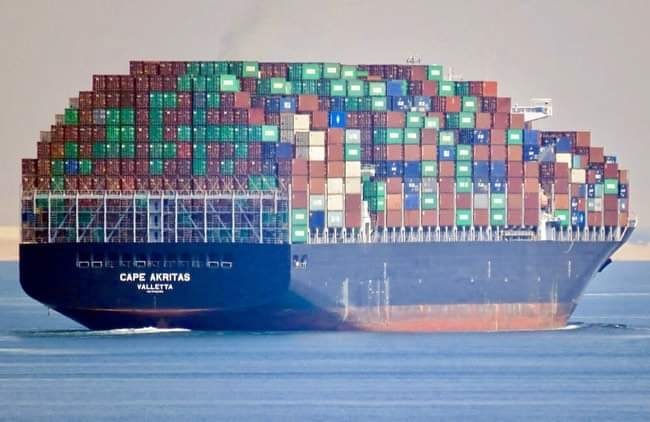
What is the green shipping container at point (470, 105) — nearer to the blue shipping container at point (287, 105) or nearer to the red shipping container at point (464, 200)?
the red shipping container at point (464, 200)

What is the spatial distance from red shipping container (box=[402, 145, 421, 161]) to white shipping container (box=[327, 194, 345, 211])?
3.88 metres

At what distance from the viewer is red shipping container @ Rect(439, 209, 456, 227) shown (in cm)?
11206

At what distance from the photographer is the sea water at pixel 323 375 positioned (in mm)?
82625

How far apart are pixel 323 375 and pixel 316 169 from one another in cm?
1740

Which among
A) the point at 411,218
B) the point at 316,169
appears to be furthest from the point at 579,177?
the point at 316,169

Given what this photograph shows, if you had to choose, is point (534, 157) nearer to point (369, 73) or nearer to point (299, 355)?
point (369, 73)

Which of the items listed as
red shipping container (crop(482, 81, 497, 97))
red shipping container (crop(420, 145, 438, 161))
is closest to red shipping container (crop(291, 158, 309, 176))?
red shipping container (crop(420, 145, 438, 161))

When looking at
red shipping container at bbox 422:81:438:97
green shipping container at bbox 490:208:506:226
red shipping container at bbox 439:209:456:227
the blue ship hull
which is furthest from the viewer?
red shipping container at bbox 422:81:438:97

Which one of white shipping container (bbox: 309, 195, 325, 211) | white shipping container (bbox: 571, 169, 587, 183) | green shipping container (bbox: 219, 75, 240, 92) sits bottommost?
white shipping container (bbox: 309, 195, 325, 211)

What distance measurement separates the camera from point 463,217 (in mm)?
112500

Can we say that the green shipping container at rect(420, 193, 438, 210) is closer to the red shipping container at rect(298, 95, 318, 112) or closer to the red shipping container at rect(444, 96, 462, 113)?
the red shipping container at rect(444, 96, 462, 113)

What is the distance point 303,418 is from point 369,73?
119 feet

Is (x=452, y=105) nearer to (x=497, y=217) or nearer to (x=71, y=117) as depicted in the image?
(x=497, y=217)

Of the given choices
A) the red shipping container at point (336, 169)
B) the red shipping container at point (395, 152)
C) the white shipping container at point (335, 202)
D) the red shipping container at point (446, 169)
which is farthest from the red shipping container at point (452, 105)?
the white shipping container at point (335, 202)
